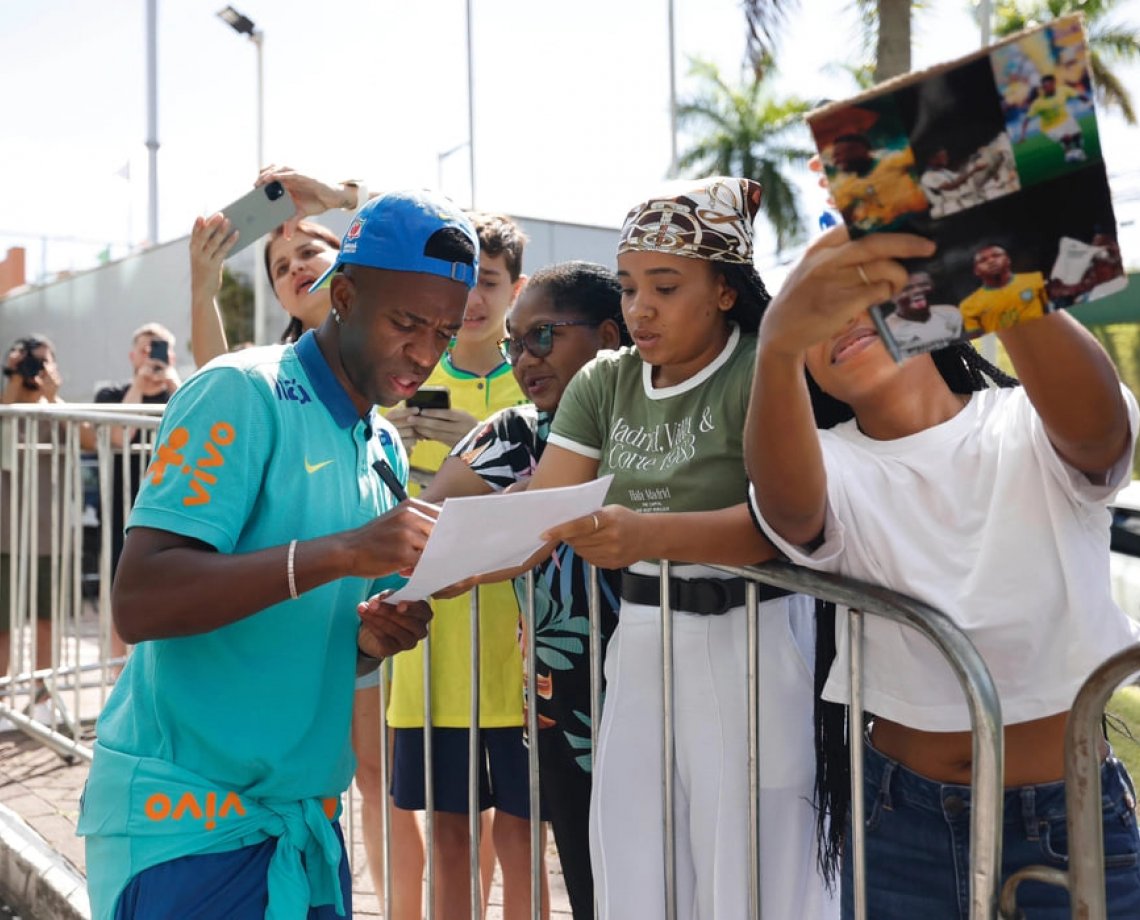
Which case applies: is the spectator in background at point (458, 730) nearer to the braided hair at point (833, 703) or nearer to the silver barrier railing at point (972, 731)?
the braided hair at point (833, 703)

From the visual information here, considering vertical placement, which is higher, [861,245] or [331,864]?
[861,245]

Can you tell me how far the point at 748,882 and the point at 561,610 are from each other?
0.81 metres

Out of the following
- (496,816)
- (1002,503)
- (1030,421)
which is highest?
(1030,421)

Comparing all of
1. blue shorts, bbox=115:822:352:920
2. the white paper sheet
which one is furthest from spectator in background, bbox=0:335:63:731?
the white paper sheet

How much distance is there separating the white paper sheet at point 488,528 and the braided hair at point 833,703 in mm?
536

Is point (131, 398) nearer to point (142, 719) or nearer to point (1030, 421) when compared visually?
point (142, 719)

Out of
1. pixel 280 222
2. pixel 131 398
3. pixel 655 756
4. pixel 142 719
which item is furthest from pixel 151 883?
pixel 131 398

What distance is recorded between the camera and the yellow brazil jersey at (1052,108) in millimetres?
1329

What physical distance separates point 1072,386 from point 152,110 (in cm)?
2132

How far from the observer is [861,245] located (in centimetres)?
147

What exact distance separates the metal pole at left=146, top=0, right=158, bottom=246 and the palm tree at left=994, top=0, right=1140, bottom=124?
15.8 meters

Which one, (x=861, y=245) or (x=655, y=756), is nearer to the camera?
(x=861, y=245)

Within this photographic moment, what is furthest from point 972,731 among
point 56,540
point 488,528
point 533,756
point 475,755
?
point 56,540

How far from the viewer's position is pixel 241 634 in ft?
7.04
